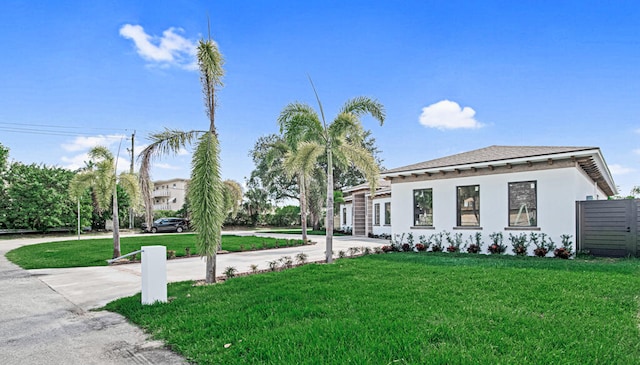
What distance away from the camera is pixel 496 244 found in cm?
1212

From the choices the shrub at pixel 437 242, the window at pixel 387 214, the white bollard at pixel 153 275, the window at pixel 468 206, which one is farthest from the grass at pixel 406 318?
the window at pixel 387 214

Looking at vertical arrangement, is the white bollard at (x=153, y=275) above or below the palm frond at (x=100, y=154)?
below

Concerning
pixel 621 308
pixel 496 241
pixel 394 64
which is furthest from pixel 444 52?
pixel 621 308

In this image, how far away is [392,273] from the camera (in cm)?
788

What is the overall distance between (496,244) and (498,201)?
141cm

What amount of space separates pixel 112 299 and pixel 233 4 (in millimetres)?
7872

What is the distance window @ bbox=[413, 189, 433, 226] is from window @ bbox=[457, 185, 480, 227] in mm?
1107

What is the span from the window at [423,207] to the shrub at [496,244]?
7.46ft

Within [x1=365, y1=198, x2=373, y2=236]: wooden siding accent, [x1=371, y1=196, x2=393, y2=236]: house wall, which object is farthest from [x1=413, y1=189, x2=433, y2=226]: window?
[x1=365, y1=198, x2=373, y2=236]: wooden siding accent

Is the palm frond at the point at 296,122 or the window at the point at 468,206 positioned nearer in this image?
the palm frond at the point at 296,122

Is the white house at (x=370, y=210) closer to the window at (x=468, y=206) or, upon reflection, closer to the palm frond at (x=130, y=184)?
the window at (x=468, y=206)

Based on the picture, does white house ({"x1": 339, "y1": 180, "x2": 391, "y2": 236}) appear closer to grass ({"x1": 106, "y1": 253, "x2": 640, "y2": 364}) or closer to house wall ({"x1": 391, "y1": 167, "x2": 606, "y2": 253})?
house wall ({"x1": 391, "y1": 167, "x2": 606, "y2": 253})

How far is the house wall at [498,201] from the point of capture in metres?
11.0

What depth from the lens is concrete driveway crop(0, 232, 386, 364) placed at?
3.89m
